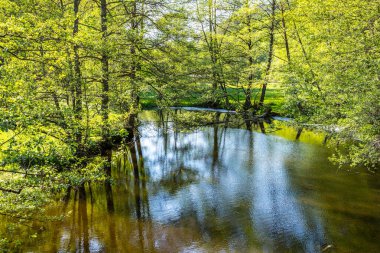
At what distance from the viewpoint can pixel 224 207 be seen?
14.1 metres

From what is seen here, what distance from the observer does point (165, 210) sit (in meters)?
13.9

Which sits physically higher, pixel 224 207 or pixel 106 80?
pixel 106 80

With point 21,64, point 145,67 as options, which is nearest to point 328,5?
point 145,67

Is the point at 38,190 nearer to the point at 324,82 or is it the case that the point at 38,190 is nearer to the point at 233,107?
the point at 324,82

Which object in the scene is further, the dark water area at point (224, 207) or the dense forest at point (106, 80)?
the dark water area at point (224, 207)

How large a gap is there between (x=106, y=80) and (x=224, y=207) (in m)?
9.40

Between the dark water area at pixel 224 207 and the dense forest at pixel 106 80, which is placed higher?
the dense forest at pixel 106 80

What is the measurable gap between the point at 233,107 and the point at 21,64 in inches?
1120

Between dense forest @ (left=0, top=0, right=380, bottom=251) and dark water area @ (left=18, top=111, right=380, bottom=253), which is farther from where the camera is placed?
dark water area @ (left=18, top=111, right=380, bottom=253)

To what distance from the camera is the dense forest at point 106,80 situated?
850 cm

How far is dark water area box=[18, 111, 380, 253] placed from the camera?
11.2 metres

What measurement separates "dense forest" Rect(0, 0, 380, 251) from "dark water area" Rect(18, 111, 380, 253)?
1.51m

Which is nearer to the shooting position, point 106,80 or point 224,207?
point 224,207

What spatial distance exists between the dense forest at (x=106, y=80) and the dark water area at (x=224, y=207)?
151 cm
